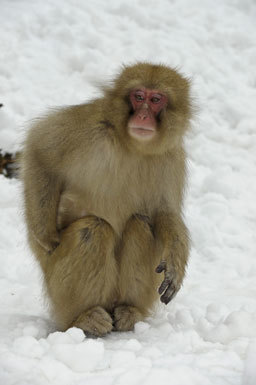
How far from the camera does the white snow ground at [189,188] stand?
3.50 metres

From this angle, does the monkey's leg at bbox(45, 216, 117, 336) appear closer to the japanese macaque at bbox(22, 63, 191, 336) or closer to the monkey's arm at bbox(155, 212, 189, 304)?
the japanese macaque at bbox(22, 63, 191, 336)

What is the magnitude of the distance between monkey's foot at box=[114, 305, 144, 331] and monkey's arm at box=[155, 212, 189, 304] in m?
0.25

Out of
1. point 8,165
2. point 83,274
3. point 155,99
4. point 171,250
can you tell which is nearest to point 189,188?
point 8,165

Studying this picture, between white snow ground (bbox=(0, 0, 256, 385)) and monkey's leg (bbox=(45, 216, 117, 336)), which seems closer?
white snow ground (bbox=(0, 0, 256, 385))

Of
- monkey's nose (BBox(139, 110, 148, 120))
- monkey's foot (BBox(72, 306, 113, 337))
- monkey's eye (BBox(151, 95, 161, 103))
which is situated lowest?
monkey's foot (BBox(72, 306, 113, 337))

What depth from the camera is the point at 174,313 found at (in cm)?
475

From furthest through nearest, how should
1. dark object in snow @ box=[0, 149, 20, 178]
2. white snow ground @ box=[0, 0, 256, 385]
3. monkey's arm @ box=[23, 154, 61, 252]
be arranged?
1. dark object in snow @ box=[0, 149, 20, 178]
2. monkey's arm @ box=[23, 154, 61, 252]
3. white snow ground @ box=[0, 0, 256, 385]

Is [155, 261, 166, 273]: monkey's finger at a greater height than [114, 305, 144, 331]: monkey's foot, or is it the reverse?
[155, 261, 166, 273]: monkey's finger

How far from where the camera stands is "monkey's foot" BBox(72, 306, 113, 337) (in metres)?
4.32

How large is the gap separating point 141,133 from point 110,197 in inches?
20.4

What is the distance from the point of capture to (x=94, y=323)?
4.34 m

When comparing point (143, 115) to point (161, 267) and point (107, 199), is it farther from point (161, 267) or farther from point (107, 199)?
point (161, 267)

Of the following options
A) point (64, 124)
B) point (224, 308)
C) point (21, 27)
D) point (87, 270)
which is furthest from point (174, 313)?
point (21, 27)

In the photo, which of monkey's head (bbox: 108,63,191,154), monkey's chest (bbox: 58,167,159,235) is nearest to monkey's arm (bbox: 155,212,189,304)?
monkey's chest (bbox: 58,167,159,235)
